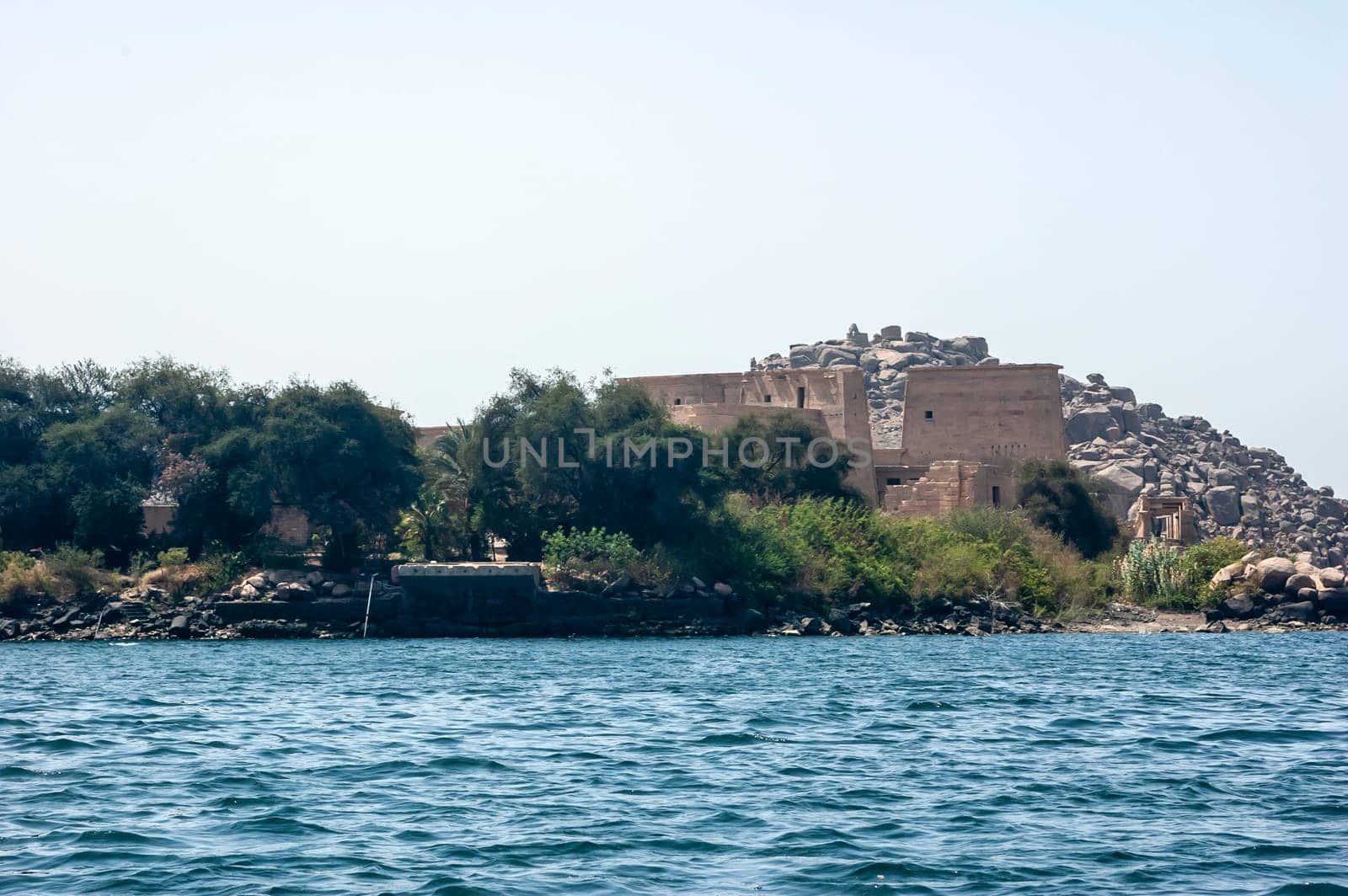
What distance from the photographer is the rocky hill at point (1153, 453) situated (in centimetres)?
7588

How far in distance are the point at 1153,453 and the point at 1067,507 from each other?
105 feet

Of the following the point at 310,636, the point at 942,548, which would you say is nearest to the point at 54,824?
the point at 310,636

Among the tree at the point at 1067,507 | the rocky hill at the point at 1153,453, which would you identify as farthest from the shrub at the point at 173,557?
the rocky hill at the point at 1153,453

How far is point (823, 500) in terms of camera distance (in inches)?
1922

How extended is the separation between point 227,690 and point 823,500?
25911 mm

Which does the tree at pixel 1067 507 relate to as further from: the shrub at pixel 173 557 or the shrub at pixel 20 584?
the shrub at pixel 20 584

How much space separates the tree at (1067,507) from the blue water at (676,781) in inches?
927

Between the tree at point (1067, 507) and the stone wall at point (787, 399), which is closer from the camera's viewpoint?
the tree at point (1067, 507)

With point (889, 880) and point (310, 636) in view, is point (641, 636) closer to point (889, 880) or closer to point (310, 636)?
point (310, 636)

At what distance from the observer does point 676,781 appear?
53.8 ft

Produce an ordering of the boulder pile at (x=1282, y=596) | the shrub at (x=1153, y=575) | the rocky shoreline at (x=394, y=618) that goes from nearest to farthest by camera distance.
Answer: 1. the rocky shoreline at (x=394, y=618)
2. the boulder pile at (x=1282, y=596)
3. the shrub at (x=1153, y=575)

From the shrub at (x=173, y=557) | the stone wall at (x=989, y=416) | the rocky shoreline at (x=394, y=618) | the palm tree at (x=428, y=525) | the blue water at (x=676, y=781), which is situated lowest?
the blue water at (x=676, y=781)

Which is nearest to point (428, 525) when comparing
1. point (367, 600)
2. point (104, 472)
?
point (367, 600)

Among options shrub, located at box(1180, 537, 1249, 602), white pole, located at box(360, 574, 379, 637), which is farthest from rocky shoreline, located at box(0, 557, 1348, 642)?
shrub, located at box(1180, 537, 1249, 602)
